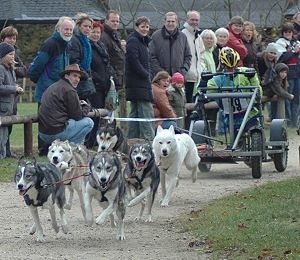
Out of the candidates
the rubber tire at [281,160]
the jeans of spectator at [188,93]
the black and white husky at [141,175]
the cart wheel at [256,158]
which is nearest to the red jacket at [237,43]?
the jeans of spectator at [188,93]

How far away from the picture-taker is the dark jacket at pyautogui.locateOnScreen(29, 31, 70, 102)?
15.9 m

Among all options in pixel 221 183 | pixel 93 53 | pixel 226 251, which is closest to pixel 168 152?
pixel 221 183

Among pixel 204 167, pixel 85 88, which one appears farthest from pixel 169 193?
pixel 85 88

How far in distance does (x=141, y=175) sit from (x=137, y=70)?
5403 millimetres

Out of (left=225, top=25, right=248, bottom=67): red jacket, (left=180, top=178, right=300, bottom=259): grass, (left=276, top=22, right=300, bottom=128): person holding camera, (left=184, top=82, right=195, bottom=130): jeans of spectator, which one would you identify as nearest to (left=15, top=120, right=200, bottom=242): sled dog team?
(left=180, top=178, right=300, bottom=259): grass

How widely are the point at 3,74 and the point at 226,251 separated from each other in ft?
25.1

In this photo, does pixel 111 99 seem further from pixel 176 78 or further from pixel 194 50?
pixel 194 50

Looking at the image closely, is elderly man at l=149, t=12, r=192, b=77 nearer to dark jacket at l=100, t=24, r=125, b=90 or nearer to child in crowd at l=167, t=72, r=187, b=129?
dark jacket at l=100, t=24, r=125, b=90

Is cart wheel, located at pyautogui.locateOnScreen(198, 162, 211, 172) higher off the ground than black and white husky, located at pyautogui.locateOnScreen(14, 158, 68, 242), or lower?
lower

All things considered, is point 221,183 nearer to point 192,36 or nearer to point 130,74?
point 130,74

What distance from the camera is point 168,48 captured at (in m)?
18.4

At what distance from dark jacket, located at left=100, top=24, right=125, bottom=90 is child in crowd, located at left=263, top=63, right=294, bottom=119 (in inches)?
198

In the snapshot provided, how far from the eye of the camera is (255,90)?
1504cm

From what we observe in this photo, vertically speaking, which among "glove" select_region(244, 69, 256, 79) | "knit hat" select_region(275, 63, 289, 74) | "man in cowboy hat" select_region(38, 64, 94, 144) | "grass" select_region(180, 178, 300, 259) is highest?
"knit hat" select_region(275, 63, 289, 74)
